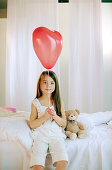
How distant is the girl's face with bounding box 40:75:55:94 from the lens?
1642mm

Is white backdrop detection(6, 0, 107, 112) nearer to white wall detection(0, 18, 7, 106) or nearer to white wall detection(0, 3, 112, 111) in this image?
white wall detection(0, 3, 112, 111)

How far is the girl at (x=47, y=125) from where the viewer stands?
1379 mm

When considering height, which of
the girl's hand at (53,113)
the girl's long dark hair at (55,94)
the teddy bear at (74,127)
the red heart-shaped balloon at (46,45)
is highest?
the red heart-shaped balloon at (46,45)

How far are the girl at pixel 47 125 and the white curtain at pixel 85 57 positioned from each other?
2.21 meters

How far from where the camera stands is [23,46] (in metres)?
3.88

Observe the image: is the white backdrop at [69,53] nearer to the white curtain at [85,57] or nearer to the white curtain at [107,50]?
the white curtain at [85,57]

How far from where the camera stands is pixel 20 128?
5.18 feet

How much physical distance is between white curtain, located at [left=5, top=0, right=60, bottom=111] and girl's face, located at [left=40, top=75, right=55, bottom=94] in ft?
7.19

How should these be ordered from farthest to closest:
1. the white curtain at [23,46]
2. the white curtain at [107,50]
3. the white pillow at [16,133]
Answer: the white curtain at [107,50]
the white curtain at [23,46]
the white pillow at [16,133]

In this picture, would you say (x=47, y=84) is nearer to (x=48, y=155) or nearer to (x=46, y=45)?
(x=46, y=45)

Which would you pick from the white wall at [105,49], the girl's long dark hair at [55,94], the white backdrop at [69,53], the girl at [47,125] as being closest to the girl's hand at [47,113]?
the girl at [47,125]

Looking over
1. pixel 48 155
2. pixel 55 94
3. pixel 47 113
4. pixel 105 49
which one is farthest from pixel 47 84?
pixel 105 49

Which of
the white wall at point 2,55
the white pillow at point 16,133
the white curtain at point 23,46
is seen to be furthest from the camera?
the white wall at point 2,55

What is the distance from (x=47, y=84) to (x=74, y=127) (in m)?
0.39
